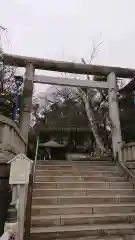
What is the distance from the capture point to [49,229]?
173 inches

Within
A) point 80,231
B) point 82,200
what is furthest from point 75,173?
point 80,231

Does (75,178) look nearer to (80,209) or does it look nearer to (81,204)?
(81,204)

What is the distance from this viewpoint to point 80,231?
172 inches

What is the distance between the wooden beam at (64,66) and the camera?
32.9ft

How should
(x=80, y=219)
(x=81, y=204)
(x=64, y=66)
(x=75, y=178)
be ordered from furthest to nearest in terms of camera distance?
(x=64, y=66), (x=75, y=178), (x=81, y=204), (x=80, y=219)

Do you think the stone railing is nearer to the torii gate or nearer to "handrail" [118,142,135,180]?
the torii gate

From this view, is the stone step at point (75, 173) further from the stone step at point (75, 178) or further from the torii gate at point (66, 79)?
the torii gate at point (66, 79)

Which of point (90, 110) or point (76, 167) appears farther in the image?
point (90, 110)

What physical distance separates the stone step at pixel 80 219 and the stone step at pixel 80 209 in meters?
0.16

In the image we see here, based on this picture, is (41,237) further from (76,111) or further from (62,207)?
(76,111)

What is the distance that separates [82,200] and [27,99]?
18.7 feet

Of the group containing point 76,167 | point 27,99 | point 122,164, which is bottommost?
point 76,167

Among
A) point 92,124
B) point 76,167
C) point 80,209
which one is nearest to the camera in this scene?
point 80,209

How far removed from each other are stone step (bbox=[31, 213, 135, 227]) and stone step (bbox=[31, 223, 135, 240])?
0.18m
